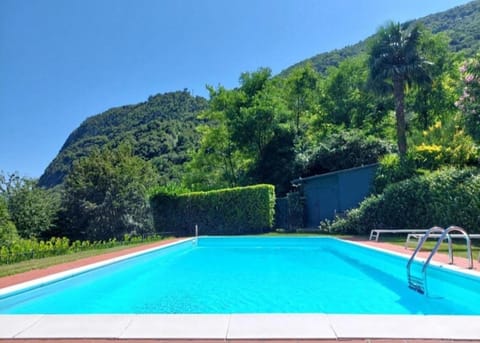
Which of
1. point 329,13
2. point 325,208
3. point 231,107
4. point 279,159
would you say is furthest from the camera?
point 231,107

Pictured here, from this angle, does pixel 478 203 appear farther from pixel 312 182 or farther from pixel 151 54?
pixel 151 54

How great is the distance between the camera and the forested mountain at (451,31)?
36750 millimetres

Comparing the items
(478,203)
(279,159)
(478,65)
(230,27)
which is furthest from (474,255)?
(279,159)

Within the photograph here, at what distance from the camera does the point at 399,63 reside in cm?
1811

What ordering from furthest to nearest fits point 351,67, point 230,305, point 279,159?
1. point 351,67
2. point 279,159
3. point 230,305

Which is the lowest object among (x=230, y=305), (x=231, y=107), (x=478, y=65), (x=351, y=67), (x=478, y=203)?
(x=230, y=305)

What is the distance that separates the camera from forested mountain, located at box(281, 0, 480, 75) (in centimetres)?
3675

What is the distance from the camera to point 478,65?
44.5ft

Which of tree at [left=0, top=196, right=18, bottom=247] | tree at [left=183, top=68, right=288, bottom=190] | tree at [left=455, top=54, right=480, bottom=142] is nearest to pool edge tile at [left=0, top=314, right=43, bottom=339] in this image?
tree at [left=0, top=196, right=18, bottom=247]

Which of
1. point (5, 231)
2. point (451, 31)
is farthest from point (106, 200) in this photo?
point (451, 31)

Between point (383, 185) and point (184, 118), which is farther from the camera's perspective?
point (184, 118)

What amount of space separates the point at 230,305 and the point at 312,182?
52.6 ft

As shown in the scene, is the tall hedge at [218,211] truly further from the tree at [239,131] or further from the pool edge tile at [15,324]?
the pool edge tile at [15,324]

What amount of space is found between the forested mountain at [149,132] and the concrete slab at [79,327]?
116 feet
